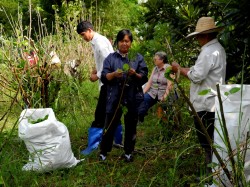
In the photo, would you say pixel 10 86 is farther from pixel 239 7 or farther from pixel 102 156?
pixel 239 7

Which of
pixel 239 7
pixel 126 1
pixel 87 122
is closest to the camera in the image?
pixel 239 7

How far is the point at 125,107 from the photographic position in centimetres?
375

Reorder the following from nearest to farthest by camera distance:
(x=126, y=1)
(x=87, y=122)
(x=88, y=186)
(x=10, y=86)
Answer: (x=88, y=186) → (x=10, y=86) → (x=87, y=122) → (x=126, y=1)

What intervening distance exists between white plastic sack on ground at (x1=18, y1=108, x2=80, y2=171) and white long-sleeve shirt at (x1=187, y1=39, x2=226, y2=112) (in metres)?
1.30

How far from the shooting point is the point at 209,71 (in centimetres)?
316

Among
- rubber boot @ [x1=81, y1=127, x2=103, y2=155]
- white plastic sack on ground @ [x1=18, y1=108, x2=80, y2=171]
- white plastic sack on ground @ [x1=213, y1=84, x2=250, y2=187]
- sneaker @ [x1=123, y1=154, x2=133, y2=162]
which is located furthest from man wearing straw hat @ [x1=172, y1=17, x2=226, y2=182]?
rubber boot @ [x1=81, y1=127, x2=103, y2=155]

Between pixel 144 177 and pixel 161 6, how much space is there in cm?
Answer: 169

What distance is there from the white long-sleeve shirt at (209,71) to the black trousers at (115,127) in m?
0.94

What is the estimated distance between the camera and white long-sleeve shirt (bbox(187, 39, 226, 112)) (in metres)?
3.11

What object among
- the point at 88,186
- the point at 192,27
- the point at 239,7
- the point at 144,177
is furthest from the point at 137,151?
the point at 239,7

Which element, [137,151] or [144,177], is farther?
[137,151]

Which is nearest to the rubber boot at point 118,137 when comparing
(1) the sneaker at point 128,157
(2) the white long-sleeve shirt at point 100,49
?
(1) the sneaker at point 128,157

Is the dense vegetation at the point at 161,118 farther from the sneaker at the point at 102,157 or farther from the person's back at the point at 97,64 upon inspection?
the person's back at the point at 97,64

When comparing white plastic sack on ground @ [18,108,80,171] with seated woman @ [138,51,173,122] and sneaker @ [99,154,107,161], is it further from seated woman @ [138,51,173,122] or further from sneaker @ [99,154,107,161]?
seated woman @ [138,51,173,122]
